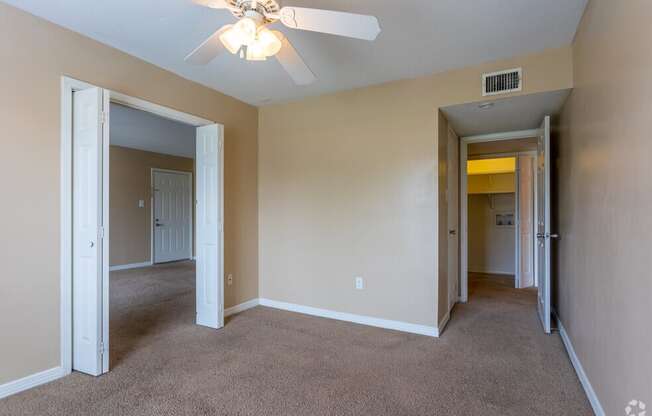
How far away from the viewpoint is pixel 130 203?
6.74 metres

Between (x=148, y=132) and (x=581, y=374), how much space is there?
232 inches

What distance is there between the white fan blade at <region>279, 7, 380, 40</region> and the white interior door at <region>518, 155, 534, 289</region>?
4.29 meters

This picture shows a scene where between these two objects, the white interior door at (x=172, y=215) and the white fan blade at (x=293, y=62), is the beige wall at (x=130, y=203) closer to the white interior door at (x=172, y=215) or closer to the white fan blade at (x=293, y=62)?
the white interior door at (x=172, y=215)

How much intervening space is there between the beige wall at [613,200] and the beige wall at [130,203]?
6.97m

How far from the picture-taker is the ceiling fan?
1.59 m

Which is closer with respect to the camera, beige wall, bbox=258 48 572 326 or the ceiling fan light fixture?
the ceiling fan light fixture

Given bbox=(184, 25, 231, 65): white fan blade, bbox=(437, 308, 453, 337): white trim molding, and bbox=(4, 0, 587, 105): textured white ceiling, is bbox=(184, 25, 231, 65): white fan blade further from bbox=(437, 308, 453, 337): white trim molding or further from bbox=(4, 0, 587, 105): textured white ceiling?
bbox=(437, 308, 453, 337): white trim molding

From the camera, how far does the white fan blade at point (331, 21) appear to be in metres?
1.56

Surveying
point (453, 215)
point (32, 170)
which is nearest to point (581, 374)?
point (453, 215)

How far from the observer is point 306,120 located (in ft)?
12.7

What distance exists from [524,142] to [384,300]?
2.87 metres

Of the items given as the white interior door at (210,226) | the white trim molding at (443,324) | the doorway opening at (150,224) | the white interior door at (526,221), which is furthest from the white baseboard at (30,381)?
the white interior door at (526,221)

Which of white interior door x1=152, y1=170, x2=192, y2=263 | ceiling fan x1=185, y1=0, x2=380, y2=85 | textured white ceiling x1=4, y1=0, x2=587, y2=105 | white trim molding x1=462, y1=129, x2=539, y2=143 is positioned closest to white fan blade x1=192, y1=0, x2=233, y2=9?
ceiling fan x1=185, y1=0, x2=380, y2=85

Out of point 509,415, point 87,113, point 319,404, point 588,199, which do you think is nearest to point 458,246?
point 588,199
